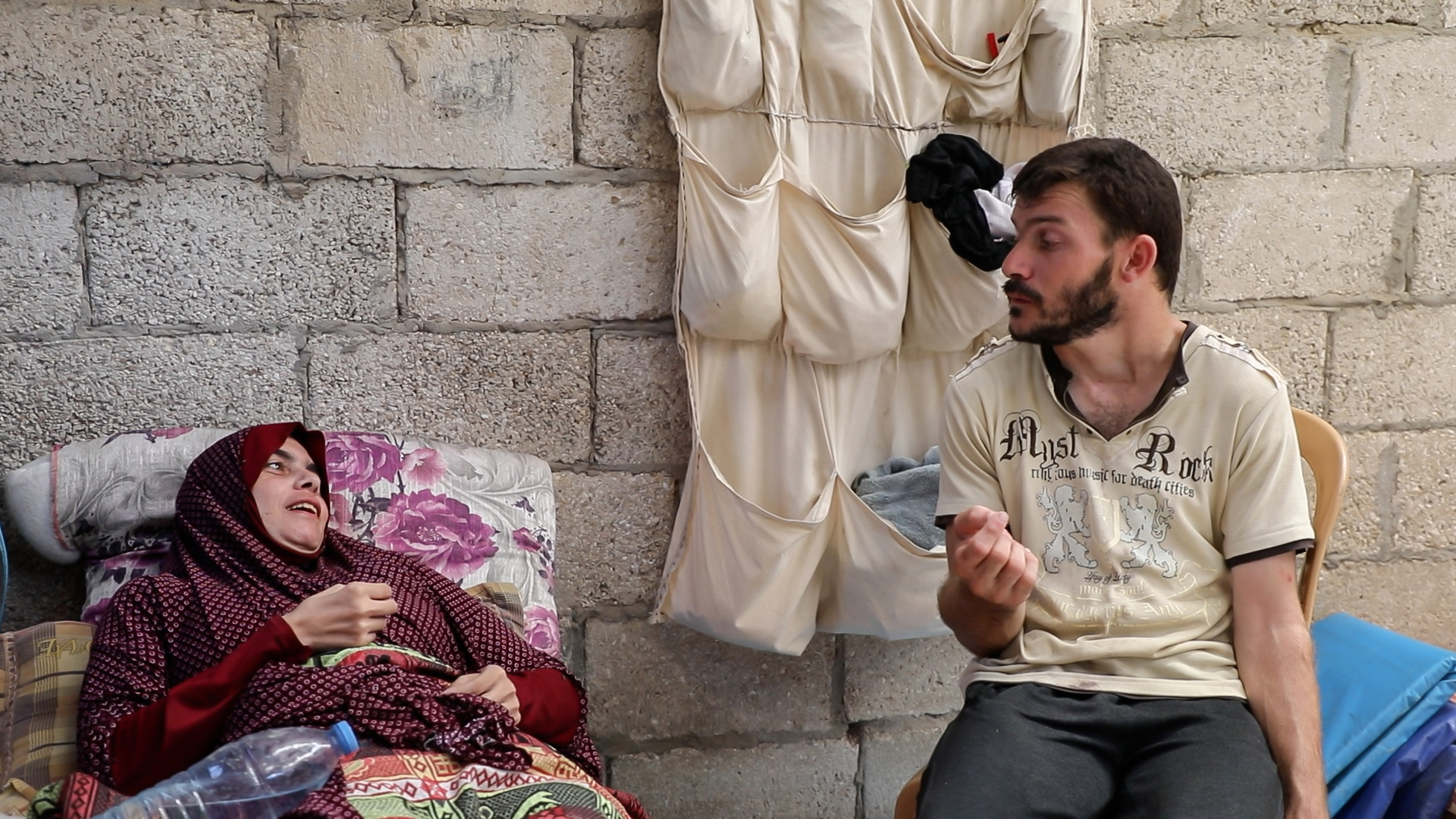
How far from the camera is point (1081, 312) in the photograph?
1.91 meters

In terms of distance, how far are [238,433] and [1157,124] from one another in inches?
82.2

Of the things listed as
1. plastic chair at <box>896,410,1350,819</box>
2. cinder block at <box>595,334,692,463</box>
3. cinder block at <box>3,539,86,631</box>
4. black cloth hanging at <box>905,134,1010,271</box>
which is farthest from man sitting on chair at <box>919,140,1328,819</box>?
cinder block at <box>3,539,86,631</box>

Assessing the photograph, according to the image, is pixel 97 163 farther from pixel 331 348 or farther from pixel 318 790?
pixel 318 790

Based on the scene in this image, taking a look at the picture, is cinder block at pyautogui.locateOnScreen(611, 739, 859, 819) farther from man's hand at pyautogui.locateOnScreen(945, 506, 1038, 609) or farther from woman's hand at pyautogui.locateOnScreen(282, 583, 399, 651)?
man's hand at pyautogui.locateOnScreen(945, 506, 1038, 609)

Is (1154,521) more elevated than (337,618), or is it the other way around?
(1154,521)

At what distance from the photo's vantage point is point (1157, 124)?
2756mm

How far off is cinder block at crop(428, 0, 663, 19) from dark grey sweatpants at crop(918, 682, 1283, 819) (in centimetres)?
→ 156

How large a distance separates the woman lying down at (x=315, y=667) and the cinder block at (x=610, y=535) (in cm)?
51

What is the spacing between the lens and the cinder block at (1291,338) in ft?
9.37

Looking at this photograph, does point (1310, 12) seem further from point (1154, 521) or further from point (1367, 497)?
point (1154, 521)

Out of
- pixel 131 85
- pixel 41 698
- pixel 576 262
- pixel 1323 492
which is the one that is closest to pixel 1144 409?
pixel 1323 492

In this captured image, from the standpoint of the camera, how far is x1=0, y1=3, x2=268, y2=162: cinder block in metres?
2.31

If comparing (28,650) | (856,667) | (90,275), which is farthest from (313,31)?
(856,667)

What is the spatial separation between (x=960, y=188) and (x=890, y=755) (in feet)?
4.40
